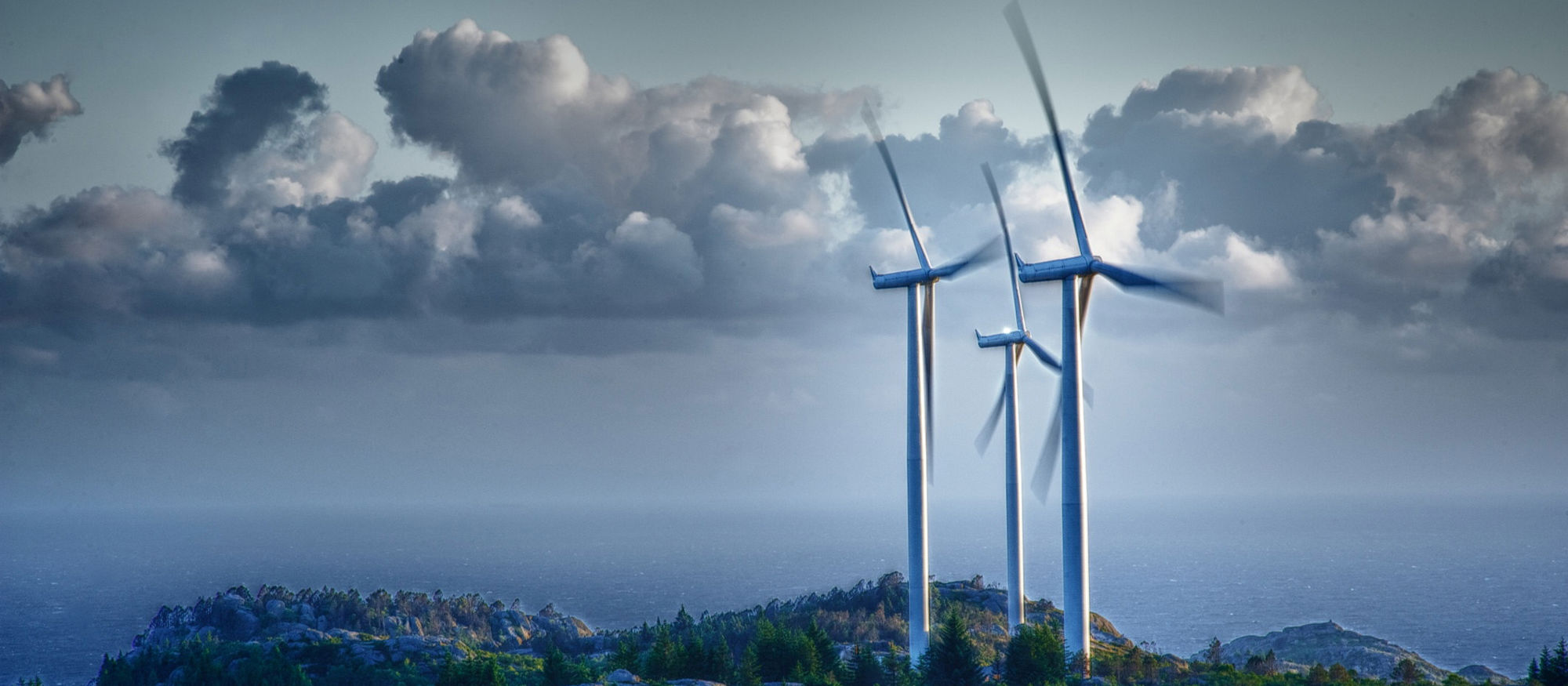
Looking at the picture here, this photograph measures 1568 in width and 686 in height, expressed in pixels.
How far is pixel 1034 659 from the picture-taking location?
51.7m

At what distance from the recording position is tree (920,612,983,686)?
48.7 m

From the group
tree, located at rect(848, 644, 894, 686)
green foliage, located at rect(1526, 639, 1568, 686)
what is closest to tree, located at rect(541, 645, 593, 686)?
tree, located at rect(848, 644, 894, 686)

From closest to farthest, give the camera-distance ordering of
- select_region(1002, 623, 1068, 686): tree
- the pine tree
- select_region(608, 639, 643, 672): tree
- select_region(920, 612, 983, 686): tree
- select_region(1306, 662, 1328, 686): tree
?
select_region(920, 612, 983, 686): tree, select_region(1306, 662, 1328, 686): tree, select_region(1002, 623, 1068, 686): tree, the pine tree, select_region(608, 639, 643, 672): tree

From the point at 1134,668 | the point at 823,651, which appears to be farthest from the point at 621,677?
the point at 1134,668

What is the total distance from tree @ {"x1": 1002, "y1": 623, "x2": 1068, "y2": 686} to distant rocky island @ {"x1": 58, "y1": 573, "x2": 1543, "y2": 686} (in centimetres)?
7

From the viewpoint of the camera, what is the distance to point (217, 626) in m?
116

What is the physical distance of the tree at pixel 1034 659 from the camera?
169ft

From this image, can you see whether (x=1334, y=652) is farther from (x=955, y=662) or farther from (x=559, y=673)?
(x=559, y=673)

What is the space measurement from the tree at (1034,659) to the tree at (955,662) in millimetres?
3384

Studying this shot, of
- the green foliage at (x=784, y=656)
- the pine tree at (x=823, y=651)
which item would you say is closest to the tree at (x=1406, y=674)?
the pine tree at (x=823, y=651)

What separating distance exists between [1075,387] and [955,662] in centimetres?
1220

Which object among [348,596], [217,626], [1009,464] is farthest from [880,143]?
[348,596]

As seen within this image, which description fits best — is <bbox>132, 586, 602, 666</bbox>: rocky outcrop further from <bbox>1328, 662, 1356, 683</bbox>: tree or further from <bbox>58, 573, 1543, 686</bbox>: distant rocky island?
<bbox>1328, 662, 1356, 683</bbox>: tree

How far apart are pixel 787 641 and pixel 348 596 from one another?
89972mm
